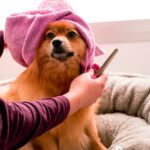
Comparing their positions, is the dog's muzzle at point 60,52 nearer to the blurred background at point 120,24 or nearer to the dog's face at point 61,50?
the dog's face at point 61,50

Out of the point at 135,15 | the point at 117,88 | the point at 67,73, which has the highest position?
the point at 67,73

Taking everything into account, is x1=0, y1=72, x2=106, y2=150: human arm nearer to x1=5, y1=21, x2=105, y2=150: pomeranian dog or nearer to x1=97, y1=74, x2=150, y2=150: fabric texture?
x1=5, y1=21, x2=105, y2=150: pomeranian dog

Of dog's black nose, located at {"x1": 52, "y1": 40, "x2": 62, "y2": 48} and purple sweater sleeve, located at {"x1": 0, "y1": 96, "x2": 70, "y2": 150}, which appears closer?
purple sweater sleeve, located at {"x1": 0, "y1": 96, "x2": 70, "y2": 150}

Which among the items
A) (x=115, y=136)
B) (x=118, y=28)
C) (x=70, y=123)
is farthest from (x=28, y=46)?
(x=118, y=28)

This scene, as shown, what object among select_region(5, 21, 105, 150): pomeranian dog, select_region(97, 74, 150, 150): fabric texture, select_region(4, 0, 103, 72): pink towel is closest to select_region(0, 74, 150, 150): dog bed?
select_region(97, 74, 150, 150): fabric texture

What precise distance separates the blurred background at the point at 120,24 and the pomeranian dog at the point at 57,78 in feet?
2.15

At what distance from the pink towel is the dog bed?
0.27m

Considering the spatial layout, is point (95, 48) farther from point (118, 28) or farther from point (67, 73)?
point (118, 28)

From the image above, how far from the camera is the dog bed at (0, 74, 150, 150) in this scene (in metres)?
1.12

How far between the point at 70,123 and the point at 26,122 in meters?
0.35

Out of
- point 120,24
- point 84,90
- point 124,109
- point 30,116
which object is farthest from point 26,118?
point 120,24

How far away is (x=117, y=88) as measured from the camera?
1.33 metres

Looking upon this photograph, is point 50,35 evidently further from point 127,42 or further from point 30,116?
point 127,42

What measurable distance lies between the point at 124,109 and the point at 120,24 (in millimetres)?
480
